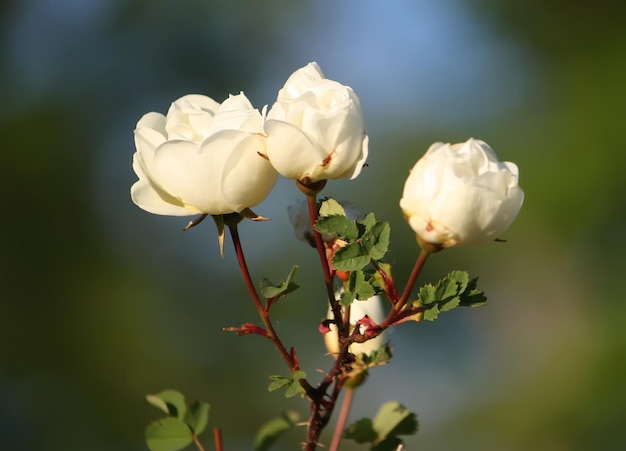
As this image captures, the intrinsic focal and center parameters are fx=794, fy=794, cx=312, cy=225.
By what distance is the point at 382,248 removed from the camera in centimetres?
54

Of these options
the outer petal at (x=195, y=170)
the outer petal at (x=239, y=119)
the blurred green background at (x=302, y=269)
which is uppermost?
the outer petal at (x=239, y=119)

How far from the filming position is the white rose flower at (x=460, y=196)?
19.7 inches

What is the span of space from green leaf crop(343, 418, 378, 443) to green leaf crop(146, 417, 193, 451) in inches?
5.8

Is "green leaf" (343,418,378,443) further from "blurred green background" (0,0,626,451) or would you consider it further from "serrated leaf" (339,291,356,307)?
"blurred green background" (0,0,626,451)

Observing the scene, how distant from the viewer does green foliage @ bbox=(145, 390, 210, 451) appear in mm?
736

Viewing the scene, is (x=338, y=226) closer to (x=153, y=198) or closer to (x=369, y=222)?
(x=369, y=222)

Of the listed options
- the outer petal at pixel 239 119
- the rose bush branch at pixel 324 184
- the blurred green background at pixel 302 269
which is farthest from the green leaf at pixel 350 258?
the blurred green background at pixel 302 269

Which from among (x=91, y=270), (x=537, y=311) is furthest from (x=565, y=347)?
(x=91, y=270)

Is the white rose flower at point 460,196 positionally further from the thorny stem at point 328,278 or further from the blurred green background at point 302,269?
the blurred green background at point 302,269

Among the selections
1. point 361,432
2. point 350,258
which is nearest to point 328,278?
point 350,258

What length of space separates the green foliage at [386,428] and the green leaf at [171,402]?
16 centimetres

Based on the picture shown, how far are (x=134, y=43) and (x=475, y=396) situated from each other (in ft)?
8.18

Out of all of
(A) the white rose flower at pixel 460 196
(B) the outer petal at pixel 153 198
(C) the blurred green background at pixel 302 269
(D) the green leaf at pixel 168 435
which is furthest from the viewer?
(C) the blurred green background at pixel 302 269

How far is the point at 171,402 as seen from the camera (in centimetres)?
75
